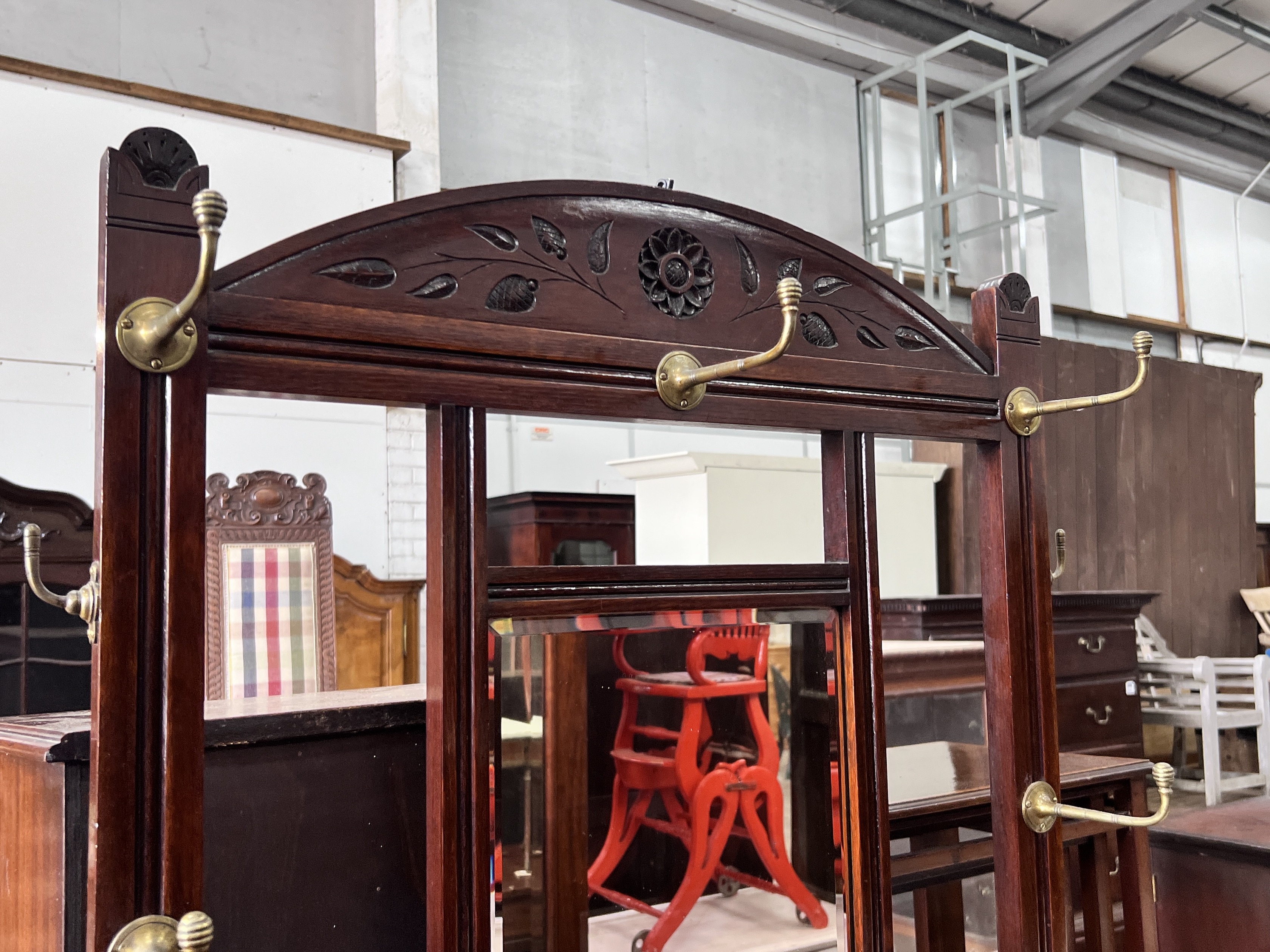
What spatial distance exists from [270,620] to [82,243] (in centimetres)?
148

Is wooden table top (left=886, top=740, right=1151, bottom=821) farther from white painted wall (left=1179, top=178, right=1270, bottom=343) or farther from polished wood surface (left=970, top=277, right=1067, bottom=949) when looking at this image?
white painted wall (left=1179, top=178, right=1270, bottom=343)

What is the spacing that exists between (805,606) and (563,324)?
10.8 inches

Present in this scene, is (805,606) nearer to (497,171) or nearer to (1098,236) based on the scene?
(497,171)

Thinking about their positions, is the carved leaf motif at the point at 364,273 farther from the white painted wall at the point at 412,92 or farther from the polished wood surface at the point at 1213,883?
the white painted wall at the point at 412,92

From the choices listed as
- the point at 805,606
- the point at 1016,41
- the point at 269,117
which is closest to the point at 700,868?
the point at 805,606

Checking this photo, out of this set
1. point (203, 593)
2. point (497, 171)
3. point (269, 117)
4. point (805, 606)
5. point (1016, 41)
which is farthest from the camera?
point (1016, 41)

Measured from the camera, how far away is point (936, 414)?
2.76ft

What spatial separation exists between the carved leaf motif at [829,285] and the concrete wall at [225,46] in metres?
3.25

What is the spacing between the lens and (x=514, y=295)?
25.8 inches

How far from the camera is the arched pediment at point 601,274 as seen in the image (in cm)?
60

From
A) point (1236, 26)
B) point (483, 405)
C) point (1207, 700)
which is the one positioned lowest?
point (1207, 700)

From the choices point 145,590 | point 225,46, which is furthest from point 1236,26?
point 145,590

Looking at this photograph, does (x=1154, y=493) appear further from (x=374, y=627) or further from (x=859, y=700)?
(x=859, y=700)

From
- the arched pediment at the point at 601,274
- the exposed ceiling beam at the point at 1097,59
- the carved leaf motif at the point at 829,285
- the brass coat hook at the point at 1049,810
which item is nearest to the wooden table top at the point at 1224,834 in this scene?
the brass coat hook at the point at 1049,810
